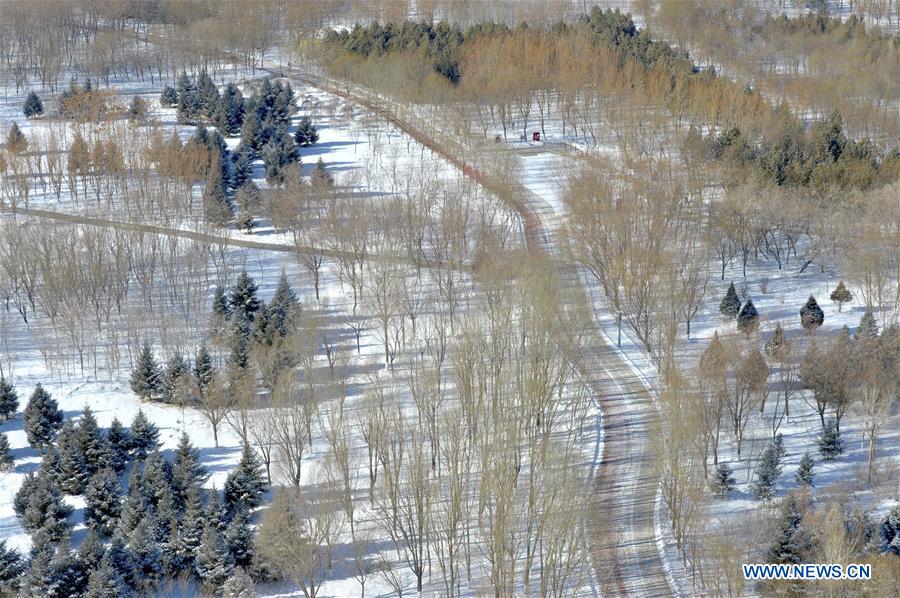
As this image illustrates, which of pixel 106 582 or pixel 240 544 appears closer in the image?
pixel 106 582

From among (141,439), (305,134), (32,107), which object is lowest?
(141,439)

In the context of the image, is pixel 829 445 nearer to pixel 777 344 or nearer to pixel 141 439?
pixel 777 344

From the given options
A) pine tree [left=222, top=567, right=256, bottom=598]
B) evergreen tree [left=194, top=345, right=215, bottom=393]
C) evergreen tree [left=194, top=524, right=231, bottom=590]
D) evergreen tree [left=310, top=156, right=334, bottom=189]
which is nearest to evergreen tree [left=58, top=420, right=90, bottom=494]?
evergreen tree [left=194, top=345, right=215, bottom=393]

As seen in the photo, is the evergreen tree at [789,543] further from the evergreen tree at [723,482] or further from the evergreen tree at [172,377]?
the evergreen tree at [172,377]

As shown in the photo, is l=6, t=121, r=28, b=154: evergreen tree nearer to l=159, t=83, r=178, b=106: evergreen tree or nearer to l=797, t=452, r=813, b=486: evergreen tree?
l=159, t=83, r=178, b=106: evergreen tree

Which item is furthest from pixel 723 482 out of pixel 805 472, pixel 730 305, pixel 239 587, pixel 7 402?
pixel 7 402

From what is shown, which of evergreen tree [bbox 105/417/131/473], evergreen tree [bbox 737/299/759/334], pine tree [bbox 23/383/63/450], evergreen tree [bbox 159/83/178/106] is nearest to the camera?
evergreen tree [bbox 105/417/131/473]

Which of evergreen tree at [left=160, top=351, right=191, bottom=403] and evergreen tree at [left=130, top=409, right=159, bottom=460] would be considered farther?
evergreen tree at [left=160, top=351, right=191, bottom=403]
